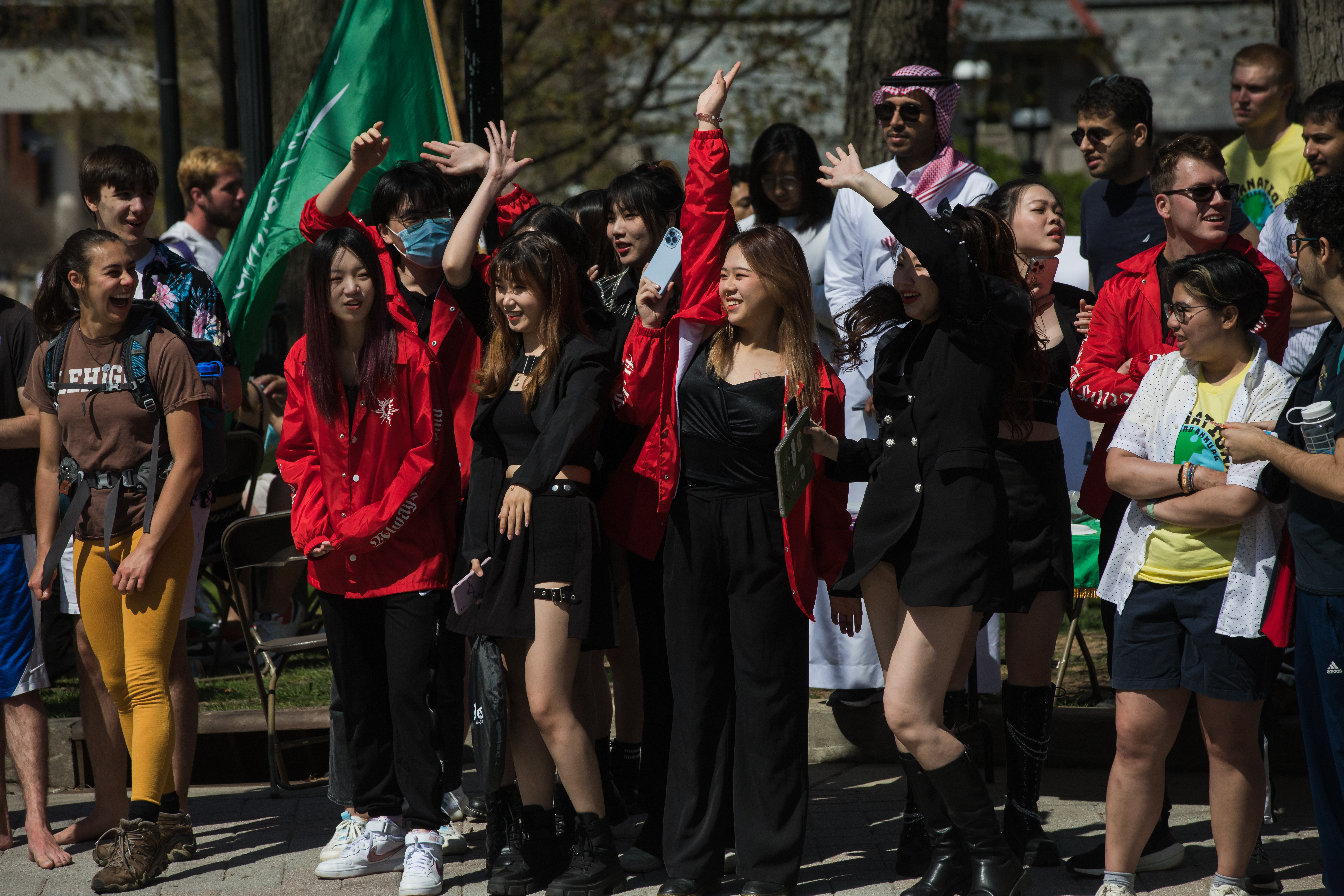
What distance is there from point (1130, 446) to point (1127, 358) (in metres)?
0.51

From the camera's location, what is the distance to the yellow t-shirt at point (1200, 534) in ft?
13.0

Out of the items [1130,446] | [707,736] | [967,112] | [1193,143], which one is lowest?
[707,736]

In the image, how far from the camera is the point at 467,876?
15.4 feet

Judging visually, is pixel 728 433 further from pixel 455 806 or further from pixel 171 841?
pixel 171 841

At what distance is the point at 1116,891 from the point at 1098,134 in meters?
2.91

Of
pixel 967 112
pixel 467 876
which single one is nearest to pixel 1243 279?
pixel 467 876

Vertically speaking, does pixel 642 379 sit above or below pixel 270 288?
below

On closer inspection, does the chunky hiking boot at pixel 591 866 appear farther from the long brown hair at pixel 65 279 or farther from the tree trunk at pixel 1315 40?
the tree trunk at pixel 1315 40

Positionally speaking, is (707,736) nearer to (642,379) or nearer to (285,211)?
(642,379)

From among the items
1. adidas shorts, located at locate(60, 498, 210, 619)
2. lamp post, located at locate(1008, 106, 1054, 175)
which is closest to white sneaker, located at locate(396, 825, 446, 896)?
adidas shorts, located at locate(60, 498, 210, 619)

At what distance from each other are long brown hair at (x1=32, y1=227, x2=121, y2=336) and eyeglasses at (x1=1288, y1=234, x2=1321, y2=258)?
3.69 meters

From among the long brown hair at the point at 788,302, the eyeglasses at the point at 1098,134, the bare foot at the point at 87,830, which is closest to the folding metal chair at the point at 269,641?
the bare foot at the point at 87,830

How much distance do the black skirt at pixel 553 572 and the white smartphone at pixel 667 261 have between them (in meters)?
0.69

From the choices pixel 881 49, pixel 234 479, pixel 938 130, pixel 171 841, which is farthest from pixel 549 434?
pixel 881 49
